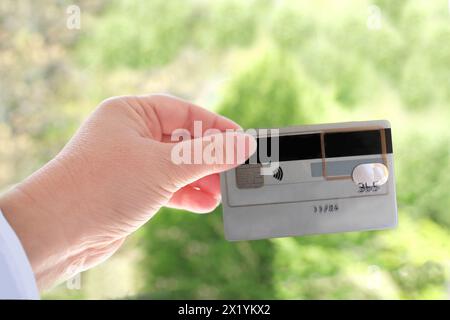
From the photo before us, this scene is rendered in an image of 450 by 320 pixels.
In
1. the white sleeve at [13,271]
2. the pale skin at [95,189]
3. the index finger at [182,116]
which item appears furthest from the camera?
the index finger at [182,116]

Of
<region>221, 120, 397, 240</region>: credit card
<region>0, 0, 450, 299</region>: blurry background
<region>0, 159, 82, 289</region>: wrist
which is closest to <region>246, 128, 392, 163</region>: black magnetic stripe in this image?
<region>221, 120, 397, 240</region>: credit card

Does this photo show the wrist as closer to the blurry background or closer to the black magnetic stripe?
the black magnetic stripe

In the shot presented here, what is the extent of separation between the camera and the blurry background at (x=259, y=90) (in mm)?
2158

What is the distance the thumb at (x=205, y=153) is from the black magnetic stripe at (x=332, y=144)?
1.5 inches

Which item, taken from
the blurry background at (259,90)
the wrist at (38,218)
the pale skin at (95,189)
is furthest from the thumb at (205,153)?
the blurry background at (259,90)

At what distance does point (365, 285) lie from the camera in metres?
2.17

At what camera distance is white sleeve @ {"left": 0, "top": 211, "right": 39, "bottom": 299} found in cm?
43

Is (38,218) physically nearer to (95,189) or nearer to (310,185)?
(95,189)

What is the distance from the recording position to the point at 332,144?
2.06ft

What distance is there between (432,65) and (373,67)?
23 cm

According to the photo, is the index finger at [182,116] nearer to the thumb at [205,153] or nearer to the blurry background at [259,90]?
the thumb at [205,153]

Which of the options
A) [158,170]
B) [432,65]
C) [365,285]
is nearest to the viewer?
[158,170]

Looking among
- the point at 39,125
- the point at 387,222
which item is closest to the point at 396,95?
the point at 39,125
